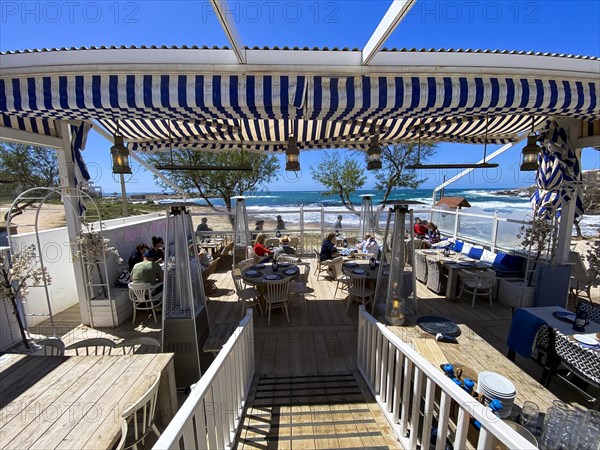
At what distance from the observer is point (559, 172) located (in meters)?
4.29

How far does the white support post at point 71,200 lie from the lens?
12.5 feet

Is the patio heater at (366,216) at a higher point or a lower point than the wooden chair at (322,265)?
higher

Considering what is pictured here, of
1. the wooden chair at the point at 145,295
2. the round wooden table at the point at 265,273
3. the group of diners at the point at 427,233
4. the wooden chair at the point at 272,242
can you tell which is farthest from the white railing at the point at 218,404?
the group of diners at the point at 427,233

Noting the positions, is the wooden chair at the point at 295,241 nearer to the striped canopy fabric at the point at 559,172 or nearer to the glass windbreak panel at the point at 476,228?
the glass windbreak panel at the point at 476,228

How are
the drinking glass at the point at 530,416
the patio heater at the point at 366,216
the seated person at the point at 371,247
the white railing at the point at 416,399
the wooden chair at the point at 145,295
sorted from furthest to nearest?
the patio heater at the point at 366,216, the seated person at the point at 371,247, the wooden chair at the point at 145,295, the drinking glass at the point at 530,416, the white railing at the point at 416,399

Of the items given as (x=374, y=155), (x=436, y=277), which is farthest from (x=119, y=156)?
(x=436, y=277)

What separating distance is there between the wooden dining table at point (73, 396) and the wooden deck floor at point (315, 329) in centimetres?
130

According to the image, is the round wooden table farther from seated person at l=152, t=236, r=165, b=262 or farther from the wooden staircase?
seated person at l=152, t=236, r=165, b=262

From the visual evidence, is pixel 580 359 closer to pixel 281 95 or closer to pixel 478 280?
pixel 478 280

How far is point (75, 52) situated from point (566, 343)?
5326 mm

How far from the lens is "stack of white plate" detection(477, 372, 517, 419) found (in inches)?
68.5

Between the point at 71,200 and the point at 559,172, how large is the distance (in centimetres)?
776

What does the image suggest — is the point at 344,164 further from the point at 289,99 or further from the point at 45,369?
the point at 45,369

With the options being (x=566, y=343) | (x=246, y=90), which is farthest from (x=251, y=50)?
(x=566, y=343)
